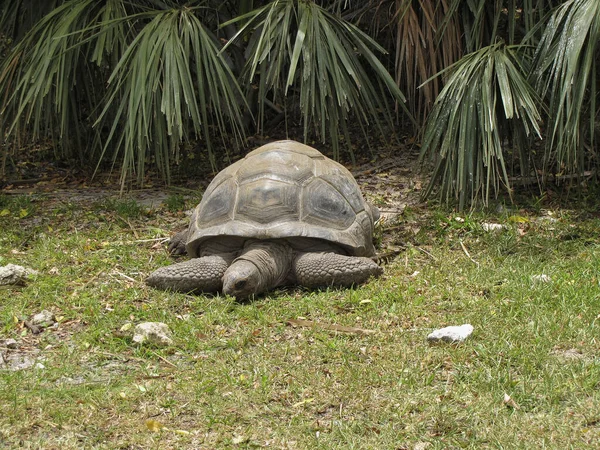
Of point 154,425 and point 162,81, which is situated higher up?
point 162,81

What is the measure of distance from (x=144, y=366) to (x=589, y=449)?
191 cm

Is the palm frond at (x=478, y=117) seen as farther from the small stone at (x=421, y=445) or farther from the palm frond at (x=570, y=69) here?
the small stone at (x=421, y=445)

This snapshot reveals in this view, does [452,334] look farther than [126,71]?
No

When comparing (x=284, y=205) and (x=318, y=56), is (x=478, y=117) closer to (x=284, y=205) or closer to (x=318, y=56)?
(x=318, y=56)

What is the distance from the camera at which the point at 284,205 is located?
4.87 meters

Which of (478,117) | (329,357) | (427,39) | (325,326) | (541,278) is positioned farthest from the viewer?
(427,39)

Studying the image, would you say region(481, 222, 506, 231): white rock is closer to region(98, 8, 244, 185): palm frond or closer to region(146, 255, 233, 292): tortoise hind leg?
region(146, 255, 233, 292): tortoise hind leg

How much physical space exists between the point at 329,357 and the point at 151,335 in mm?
859

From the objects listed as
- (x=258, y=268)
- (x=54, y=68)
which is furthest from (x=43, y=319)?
(x=54, y=68)

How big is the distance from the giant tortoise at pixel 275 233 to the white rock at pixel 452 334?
0.90m

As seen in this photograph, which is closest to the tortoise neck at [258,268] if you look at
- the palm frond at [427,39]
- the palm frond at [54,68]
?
the palm frond at [427,39]

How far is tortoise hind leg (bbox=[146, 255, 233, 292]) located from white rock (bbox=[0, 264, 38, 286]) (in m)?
0.76

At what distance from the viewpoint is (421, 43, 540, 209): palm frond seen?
5.68m

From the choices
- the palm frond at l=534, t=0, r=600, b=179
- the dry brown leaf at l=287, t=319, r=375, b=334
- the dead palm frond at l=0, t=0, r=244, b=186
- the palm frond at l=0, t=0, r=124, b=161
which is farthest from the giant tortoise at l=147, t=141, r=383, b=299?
the palm frond at l=0, t=0, r=124, b=161
